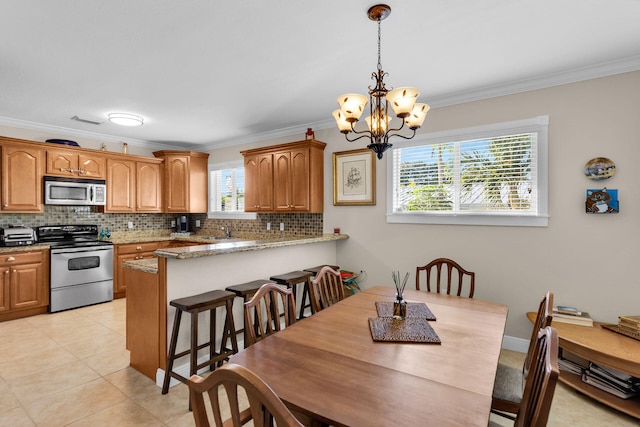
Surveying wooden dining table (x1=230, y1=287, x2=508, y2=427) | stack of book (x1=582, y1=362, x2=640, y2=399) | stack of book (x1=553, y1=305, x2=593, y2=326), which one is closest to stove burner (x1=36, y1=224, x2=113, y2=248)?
wooden dining table (x1=230, y1=287, x2=508, y2=427)

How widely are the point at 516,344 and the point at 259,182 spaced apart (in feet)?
12.0

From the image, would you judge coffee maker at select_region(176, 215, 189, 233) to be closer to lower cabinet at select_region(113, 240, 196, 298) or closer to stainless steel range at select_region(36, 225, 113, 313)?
lower cabinet at select_region(113, 240, 196, 298)

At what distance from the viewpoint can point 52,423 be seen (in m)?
2.04

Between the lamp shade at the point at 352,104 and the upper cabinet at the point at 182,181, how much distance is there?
172 inches

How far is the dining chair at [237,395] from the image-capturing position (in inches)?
29.6

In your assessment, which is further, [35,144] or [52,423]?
[35,144]

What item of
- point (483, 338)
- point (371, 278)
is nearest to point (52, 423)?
point (483, 338)

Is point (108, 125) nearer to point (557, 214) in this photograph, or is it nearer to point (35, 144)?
point (35, 144)

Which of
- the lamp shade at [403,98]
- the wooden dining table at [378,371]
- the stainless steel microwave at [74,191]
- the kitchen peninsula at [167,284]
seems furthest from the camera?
the stainless steel microwave at [74,191]

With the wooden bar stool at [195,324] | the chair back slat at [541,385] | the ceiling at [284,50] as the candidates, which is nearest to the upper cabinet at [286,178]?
the ceiling at [284,50]

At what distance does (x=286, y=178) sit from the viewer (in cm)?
442

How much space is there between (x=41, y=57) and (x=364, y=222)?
11.3 feet

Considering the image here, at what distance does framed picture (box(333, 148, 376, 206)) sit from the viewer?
3.97m

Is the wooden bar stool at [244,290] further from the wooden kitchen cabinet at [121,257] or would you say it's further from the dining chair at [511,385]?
the wooden kitchen cabinet at [121,257]
